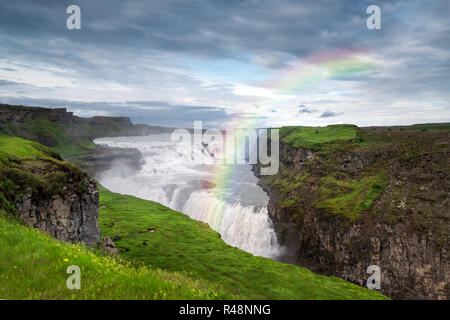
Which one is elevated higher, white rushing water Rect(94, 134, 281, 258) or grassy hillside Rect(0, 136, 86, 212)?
grassy hillside Rect(0, 136, 86, 212)

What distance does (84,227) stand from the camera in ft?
90.5

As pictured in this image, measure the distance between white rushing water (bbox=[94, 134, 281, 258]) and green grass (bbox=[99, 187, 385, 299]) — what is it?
987 cm

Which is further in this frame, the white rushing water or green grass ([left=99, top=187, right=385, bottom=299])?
the white rushing water

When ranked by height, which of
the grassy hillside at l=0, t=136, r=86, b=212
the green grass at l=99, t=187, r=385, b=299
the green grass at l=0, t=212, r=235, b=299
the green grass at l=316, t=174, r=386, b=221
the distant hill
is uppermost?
the distant hill

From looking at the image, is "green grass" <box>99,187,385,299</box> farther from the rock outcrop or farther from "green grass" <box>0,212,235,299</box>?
"green grass" <box>0,212,235,299</box>

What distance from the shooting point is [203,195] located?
7794 cm

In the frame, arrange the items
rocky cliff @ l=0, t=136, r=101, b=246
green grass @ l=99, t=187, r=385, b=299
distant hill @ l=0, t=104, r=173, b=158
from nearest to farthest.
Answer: rocky cliff @ l=0, t=136, r=101, b=246 → green grass @ l=99, t=187, r=385, b=299 → distant hill @ l=0, t=104, r=173, b=158

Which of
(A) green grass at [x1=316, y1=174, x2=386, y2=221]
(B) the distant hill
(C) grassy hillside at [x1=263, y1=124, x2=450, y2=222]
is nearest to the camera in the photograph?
(A) green grass at [x1=316, y1=174, x2=386, y2=221]

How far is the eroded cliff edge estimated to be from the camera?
40531 mm

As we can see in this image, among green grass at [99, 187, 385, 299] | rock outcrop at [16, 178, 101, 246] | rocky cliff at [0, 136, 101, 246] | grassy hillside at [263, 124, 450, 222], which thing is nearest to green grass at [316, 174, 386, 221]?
grassy hillside at [263, 124, 450, 222]

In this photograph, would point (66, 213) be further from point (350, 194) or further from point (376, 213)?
point (350, 194)

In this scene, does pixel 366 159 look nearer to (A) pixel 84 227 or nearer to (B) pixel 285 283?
(B) pixel 285 283

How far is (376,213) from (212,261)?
29850 mm

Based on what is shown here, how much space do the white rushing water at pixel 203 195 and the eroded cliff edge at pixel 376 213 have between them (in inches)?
158
